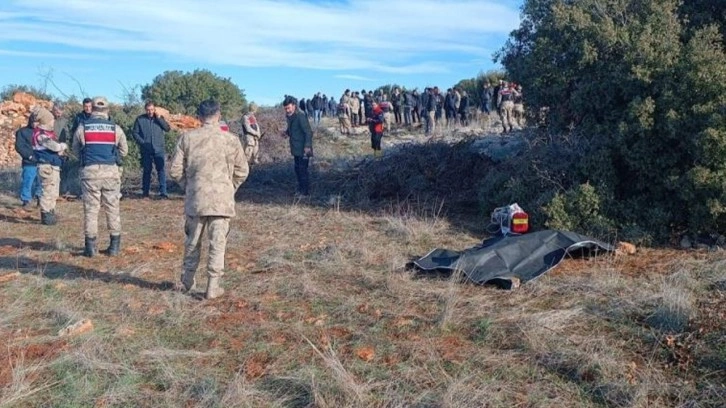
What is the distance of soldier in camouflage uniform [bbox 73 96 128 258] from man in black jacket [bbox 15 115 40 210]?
289 cm

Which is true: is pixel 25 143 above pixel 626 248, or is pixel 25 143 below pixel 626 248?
above

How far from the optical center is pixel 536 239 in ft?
23.4

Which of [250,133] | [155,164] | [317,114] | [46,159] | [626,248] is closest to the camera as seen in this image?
[626,248]

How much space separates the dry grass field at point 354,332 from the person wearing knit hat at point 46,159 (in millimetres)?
1849

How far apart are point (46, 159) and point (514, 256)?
23.2 feet

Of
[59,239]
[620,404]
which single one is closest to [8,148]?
[59,239]

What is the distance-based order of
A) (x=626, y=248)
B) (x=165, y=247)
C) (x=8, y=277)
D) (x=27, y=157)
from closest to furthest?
(x=8, y=277), (x=626, y=248), (x=165, y=247), (x=27, y=157)

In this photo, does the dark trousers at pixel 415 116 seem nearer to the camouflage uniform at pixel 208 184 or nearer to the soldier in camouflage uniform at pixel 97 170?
the soldier in camouflage uniform at pixel 97 170

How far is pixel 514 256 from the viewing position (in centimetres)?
682

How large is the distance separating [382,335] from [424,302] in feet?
2.77

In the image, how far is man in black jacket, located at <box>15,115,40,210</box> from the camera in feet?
34.4

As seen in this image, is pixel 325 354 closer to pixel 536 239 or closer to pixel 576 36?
pixel 536 239

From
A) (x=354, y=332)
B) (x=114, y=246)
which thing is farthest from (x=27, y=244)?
(x=354, y=332)

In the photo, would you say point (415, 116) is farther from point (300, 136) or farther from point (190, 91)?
point (300, 136)
